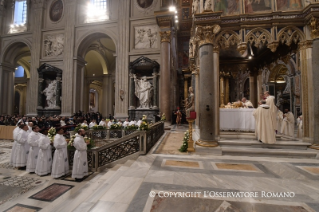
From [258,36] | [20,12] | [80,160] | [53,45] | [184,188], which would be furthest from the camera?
[20,12]

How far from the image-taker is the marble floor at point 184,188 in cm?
226

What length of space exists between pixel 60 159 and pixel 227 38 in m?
6.69

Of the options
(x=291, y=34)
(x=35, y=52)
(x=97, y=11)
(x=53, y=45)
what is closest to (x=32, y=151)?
(x=291, y=34)

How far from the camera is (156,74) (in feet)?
43.2

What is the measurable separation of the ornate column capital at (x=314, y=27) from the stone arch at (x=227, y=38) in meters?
2.23

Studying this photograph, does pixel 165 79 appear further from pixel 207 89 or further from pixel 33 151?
pixel 33 151

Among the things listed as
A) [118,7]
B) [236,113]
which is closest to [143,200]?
[236,113]

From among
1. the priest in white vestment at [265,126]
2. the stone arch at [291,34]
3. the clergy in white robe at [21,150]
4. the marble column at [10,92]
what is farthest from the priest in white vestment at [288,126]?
the marble column at [10,92]

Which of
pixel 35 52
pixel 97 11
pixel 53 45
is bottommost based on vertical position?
pixel 35 52

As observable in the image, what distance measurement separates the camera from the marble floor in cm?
226

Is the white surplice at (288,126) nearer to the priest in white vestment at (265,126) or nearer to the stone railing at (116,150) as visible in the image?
the priest in white vestment at (265,126)

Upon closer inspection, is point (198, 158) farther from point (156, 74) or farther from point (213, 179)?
point (156, 74)

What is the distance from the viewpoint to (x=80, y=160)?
420cm

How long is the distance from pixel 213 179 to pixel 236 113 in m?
4.51
